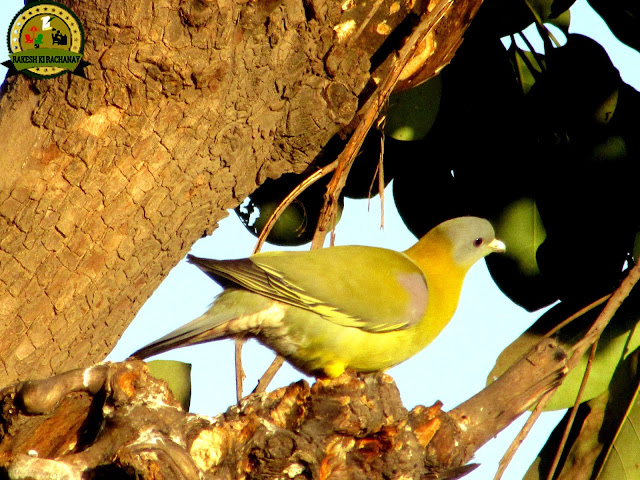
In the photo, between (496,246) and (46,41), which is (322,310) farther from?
(46,41)

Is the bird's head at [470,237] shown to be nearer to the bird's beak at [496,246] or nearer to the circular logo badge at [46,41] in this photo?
the bird's beak at [496,246]

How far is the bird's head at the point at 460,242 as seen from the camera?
3145mm

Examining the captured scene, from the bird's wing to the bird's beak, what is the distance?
35cm

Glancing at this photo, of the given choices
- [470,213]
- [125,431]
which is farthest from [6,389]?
[470,213]

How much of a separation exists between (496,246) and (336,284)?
2.33 feet

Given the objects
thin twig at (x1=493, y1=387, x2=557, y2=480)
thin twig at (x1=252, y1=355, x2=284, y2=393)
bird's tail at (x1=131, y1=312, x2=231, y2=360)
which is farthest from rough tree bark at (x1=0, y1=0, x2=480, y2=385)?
thin twig at (x1=493, y1=387, x2=557, y2=480)

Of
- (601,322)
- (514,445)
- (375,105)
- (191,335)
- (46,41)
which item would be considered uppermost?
(46,41)

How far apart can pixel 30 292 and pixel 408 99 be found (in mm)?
1574

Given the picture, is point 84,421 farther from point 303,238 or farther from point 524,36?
point 524,36

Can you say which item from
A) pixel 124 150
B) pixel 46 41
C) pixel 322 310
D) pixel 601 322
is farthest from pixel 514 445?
pixel 46 41

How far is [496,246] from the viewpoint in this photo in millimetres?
3146

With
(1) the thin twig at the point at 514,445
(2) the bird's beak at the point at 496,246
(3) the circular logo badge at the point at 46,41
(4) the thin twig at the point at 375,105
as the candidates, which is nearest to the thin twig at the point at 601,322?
(1) the thin twig at the point at 514,445

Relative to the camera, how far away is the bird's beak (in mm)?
3104

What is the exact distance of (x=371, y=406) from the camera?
7.06 ft
